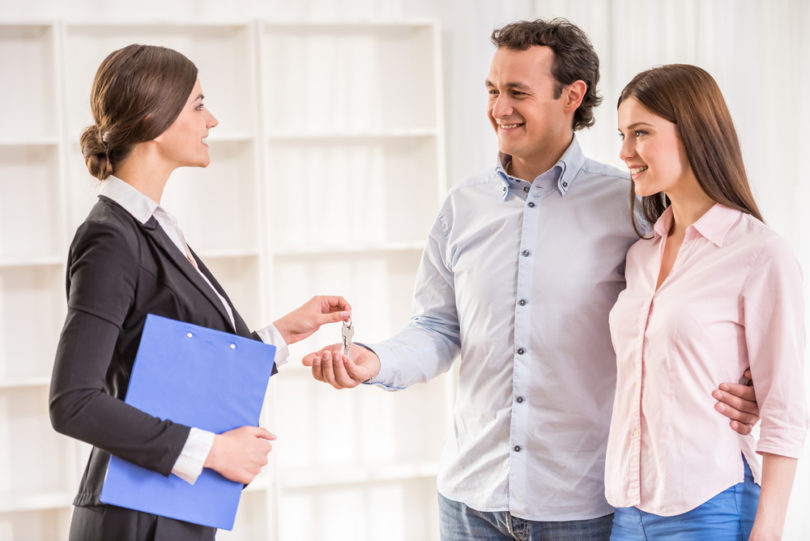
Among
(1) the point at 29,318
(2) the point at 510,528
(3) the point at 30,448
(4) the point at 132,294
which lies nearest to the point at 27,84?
(1) the point at 29,318

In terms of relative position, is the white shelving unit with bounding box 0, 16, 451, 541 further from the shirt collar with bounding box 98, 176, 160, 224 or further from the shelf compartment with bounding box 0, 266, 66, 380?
the shirt collar with bounding box 98, 176, 160, 224

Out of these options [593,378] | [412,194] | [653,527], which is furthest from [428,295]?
[412,194]

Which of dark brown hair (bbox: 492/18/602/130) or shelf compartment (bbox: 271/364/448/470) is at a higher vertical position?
dark brown hair (bbox: 492/18/602/130)

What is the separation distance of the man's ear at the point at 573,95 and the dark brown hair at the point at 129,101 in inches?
35.0

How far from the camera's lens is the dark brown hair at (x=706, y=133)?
1.69 m

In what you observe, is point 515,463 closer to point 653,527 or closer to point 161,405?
point 653,527

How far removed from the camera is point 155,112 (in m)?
1.61

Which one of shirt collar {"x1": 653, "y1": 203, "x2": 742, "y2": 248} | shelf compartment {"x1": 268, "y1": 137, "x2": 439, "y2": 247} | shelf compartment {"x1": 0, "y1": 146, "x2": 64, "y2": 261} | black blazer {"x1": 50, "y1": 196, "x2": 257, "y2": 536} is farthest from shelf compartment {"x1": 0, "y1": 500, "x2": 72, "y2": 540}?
shirt collar {"x1": 653, "y1": 203, "x2": 742, "y2": 248}

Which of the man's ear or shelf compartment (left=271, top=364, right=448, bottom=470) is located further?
shelf compartment (left=271, top=364, right=448, bottom=470)

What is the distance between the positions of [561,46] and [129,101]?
1001 millimetres

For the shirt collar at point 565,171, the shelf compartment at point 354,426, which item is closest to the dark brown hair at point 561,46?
the shirt collar at point 565,171

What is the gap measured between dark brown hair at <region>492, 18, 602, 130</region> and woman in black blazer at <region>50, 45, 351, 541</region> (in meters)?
0.77

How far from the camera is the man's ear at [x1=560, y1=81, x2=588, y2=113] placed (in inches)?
81.5

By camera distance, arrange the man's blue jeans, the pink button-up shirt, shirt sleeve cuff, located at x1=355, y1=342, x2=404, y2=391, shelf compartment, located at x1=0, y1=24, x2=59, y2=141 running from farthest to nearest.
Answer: shelf compartment, located at x1=0, y1=24, x2=59, y2=141
shirt sleeve cuff, located at x1=355, y1=342, x2=404, y2=391
the man's blue jeans
the pink button-up shirt
